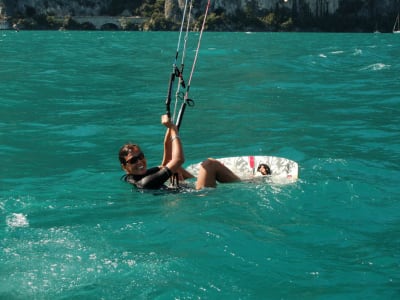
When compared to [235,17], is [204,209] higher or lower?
lower

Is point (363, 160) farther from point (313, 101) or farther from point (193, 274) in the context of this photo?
point (313, 101)

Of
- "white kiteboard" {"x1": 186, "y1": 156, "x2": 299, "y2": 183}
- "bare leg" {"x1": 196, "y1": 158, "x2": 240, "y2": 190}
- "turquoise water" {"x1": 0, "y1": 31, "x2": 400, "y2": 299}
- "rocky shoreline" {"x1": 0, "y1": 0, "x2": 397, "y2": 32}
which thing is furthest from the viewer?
"rocky shoreline" {"x1": 0, "y1": 0, "x2": 397, "y2": 32}

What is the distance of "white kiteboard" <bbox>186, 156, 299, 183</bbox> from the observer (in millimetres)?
9320

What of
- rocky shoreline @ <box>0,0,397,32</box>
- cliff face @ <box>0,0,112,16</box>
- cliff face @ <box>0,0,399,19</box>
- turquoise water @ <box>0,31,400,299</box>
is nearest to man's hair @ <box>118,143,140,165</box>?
turquoise water @ <box>0,31,400,299</box>

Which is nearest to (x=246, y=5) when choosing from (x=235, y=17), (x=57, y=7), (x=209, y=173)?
(x=235, y=17)

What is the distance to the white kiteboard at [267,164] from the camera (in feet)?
30.6

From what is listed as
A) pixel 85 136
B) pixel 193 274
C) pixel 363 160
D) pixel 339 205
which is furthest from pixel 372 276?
pixel 85 136

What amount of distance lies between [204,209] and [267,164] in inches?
95.9

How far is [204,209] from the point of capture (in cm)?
800

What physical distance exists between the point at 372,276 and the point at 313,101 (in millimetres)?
13542

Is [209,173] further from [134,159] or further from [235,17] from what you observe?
[235,17]

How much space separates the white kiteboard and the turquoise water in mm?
252

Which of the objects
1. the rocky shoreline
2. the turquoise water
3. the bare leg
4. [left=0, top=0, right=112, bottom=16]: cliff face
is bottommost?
the turquoise water

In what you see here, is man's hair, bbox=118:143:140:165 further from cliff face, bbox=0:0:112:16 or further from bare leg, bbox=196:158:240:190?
cliff face, bbox=0:0:112:16
